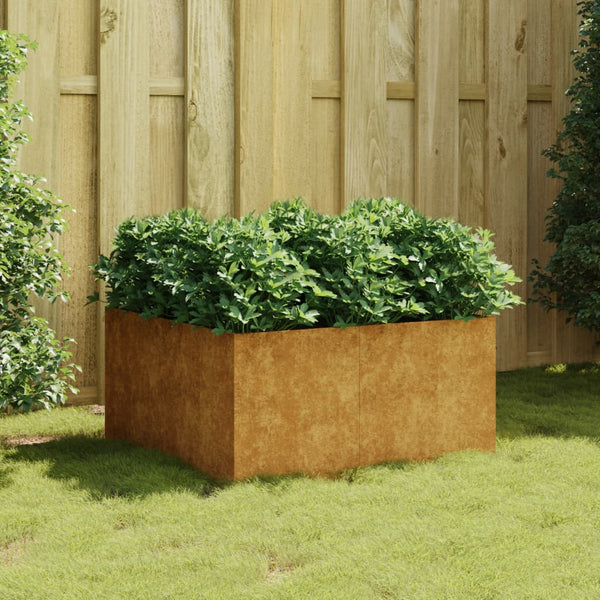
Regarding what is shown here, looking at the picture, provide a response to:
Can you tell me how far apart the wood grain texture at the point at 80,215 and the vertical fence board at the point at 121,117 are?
0.07 metres

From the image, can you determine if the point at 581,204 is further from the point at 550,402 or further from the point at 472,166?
the point at 550,402

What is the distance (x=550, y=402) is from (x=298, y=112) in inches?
107

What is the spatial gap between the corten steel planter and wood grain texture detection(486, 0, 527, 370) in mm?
2823

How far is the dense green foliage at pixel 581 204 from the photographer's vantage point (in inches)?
269

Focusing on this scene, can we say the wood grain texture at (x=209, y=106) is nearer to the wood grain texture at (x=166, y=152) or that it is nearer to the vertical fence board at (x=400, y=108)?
the wood grain texture at (x=166, y=152)

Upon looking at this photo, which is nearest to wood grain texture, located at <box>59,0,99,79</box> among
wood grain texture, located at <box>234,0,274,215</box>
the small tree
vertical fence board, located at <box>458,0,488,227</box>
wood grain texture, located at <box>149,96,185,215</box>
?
wood grain texture, located at <box>149,96,185,215</box>

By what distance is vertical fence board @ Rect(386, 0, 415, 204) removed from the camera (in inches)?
275

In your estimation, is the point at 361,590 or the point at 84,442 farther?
the point at 84,442

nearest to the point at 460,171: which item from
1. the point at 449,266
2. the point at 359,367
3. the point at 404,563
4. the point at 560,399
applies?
the point at 560,399

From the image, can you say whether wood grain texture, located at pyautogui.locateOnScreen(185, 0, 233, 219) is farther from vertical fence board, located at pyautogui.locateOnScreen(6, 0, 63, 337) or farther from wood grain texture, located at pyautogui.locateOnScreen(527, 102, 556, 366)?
wood grain texture, located at pyautogui.locateOnScreen(527, 102, 556, 366)

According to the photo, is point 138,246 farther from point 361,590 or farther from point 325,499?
point 361,590

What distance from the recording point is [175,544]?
137 inches

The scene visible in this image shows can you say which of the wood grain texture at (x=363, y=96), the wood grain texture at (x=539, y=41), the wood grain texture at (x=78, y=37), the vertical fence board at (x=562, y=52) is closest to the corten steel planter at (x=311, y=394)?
the wood grain texture at (x=78, y=37)

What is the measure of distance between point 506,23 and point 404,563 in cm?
536
